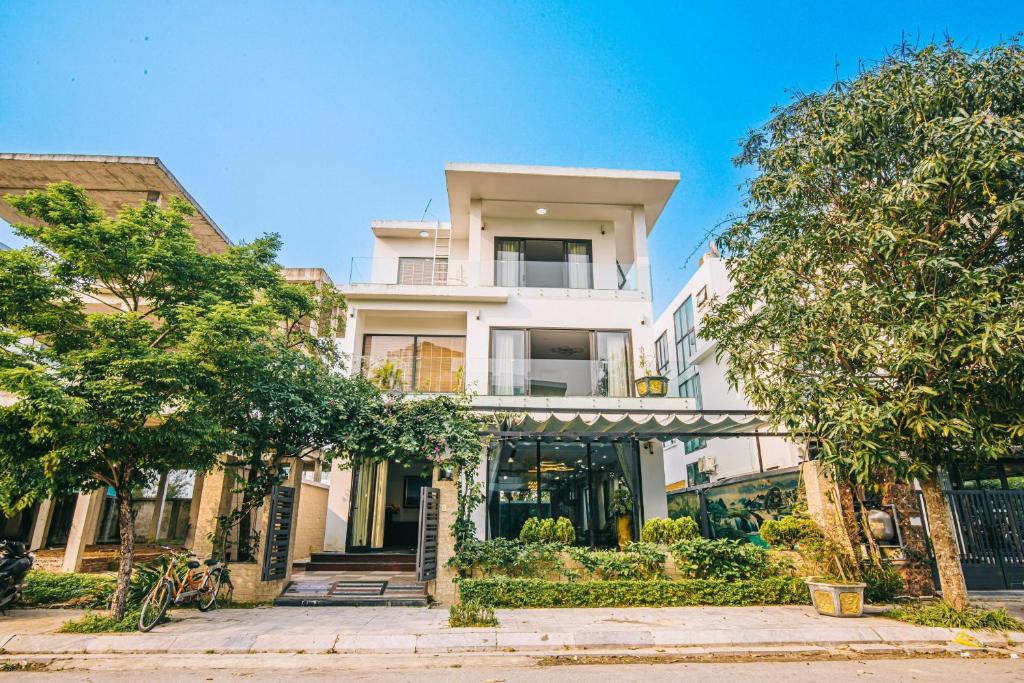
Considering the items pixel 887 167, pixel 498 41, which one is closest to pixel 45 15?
pixel 498 41

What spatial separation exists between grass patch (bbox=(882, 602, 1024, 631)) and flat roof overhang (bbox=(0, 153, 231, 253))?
17507 mm

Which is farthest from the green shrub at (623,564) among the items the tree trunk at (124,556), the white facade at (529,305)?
the tree trunk at (124,556)

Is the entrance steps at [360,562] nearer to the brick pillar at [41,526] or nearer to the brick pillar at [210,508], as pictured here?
the brick pillar at [210,508]

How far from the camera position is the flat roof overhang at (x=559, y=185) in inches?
572

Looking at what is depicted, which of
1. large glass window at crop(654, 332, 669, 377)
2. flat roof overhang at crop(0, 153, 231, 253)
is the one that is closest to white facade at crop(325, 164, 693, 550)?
flat roof overhang at crop(0, 153, 231, 253)

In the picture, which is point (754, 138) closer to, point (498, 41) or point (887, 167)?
point (887, 167)

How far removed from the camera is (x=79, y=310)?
7.58 meters

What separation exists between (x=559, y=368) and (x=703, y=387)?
423 inches

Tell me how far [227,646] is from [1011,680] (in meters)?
8.51

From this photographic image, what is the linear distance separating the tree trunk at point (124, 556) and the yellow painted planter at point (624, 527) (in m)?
9.30

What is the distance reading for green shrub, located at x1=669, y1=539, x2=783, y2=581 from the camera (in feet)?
29.0

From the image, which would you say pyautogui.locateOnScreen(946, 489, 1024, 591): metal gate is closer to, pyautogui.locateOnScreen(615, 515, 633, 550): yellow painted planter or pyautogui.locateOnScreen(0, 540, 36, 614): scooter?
pyautogui.locateOnScreen(615, 515, 633, 550): yellow painted planter

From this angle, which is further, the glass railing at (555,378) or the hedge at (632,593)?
the glass railing at (555,378)

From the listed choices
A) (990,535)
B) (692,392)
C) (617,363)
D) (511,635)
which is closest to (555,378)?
(617,363)
